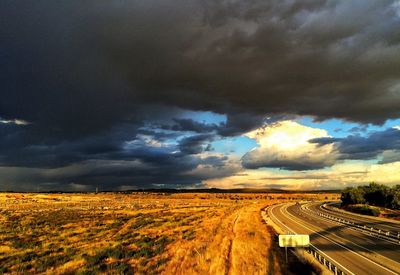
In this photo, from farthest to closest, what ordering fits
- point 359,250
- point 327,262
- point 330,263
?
point 359,250
point 327,262
point 330,263

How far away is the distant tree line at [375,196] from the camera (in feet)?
318

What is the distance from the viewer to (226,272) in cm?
2525

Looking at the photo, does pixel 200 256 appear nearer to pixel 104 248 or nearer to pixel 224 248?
pixel 224 248

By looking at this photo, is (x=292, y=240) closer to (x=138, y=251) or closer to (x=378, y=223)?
(x=138, y=251)

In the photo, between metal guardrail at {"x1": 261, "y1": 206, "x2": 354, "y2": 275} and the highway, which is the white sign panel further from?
the highway

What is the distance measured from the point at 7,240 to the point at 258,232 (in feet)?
99.4

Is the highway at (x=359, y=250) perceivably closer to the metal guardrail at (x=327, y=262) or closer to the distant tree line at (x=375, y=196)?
the metal guardrail at (x=327, y=262)

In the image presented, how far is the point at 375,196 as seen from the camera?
110188 millimetres

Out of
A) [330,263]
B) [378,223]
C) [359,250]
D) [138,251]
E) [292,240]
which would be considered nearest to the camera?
[292,240]

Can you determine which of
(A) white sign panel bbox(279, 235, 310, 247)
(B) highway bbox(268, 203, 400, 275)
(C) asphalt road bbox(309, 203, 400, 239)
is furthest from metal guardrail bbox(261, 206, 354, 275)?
(C) asphalt road bbox(309, 203, 400, 239)

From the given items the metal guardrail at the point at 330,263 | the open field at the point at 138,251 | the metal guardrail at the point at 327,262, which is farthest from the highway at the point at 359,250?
the open field at the point at 138,251

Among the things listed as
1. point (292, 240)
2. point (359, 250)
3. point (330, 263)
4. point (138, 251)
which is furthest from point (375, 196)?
point (292, 240)

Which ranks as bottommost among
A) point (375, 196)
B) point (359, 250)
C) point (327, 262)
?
point (359, 250)

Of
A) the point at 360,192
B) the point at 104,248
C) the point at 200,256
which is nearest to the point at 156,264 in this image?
the point at 200,256
